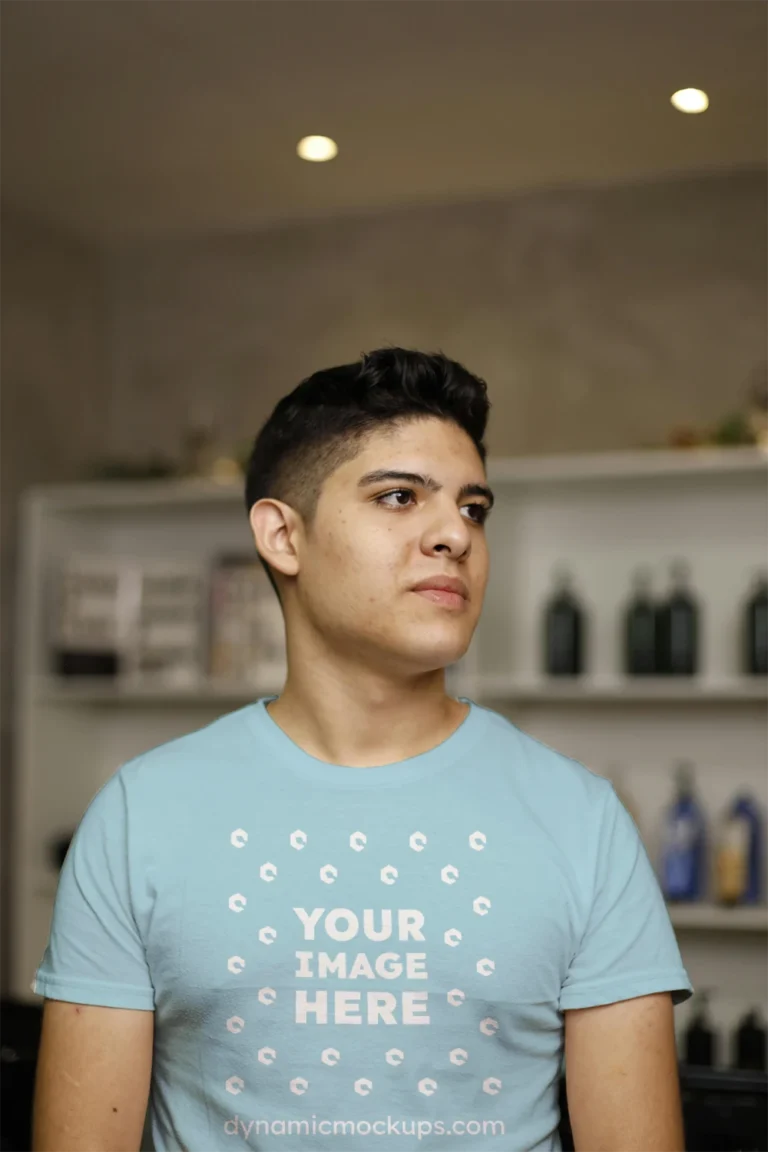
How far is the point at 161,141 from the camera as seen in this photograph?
375cm

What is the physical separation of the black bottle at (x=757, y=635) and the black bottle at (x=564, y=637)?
17.5 inches

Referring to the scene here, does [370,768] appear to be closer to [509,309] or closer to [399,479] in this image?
[399,479]

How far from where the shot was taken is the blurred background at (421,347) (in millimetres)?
3273

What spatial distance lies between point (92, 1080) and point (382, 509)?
0.63 m

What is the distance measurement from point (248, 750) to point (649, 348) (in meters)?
2.78

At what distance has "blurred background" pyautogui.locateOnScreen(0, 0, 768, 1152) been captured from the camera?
10.7 feet

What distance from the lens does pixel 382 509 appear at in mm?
1429

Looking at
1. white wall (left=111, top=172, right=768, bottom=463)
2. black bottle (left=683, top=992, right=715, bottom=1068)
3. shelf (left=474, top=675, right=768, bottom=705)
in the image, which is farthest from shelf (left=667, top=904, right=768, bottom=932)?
white wall (left=111, top=172, right=768, bottom=463)

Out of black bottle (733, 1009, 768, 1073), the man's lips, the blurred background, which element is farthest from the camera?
black bottle (733, 1009, 768, 1073)

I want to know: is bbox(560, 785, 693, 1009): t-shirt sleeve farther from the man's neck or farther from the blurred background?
the blurred background

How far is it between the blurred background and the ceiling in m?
0.01

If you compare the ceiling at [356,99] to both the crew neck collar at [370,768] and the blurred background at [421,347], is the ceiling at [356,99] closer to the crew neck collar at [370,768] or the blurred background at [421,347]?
the blurred background at [421,347]

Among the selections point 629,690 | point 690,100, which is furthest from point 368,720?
point 690,100

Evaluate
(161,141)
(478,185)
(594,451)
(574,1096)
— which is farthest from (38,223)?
(574,1096)
